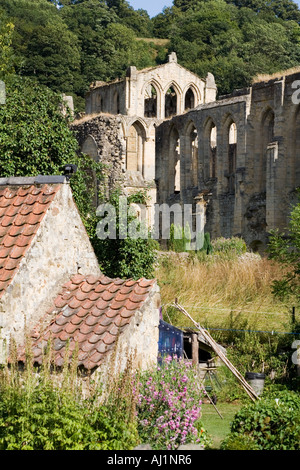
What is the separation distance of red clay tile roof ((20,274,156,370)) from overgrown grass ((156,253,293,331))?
7.93 metres

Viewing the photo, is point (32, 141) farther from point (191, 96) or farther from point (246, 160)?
point (191, 96)

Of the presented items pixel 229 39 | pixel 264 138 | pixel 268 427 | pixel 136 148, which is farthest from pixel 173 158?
pixel 268 427

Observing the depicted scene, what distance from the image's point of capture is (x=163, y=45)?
308ft

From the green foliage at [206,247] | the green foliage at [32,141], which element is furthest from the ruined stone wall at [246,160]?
the green foliage at [32,141]

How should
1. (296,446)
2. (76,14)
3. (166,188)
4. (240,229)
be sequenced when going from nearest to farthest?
(296,446)
(240,229)
(166,188)
(76,14)

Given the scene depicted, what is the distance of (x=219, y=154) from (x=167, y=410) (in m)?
34.9

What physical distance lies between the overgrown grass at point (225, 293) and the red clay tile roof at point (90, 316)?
7.93 m

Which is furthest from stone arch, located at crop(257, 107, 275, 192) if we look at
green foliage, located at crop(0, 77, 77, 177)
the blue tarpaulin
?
the blue tarpaulin

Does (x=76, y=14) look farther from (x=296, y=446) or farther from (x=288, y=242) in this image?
(x=296, y=446)

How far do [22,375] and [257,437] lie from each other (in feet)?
9.92

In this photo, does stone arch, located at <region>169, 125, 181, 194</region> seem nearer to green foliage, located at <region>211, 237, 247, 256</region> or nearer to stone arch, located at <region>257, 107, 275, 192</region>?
stone arch, located at <region>257, 107, 275, 192</region>

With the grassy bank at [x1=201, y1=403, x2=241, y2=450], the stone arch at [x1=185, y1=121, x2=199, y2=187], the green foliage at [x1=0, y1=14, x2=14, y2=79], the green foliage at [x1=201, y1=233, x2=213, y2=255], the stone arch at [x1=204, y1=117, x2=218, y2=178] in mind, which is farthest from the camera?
the stone arch at [x1=185, y1=121, x2=199, y2=187]

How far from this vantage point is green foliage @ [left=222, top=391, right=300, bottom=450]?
11.3 m

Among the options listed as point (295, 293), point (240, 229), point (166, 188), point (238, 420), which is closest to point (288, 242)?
point (295, 293)
